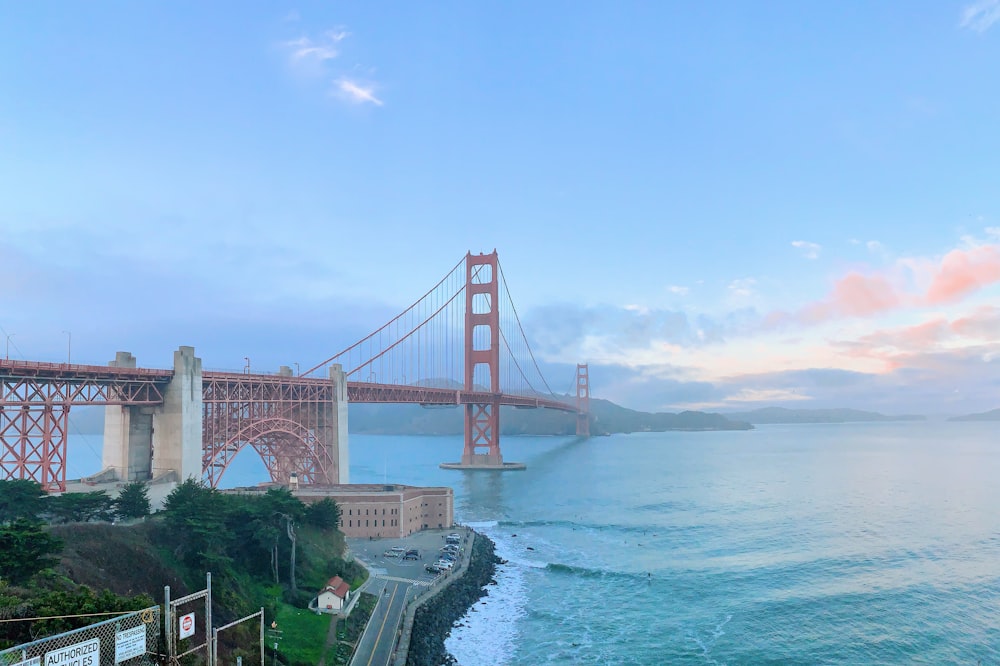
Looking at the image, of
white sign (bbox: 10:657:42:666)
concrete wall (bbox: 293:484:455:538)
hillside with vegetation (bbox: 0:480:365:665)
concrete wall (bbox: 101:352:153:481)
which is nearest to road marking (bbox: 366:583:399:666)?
hillside with vegetation (bbox: 0:480:365:665)

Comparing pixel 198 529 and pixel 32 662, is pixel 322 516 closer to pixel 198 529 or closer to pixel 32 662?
pixel 198 529

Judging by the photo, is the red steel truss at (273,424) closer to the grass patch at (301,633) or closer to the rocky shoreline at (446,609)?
the grass patch at (301,633)

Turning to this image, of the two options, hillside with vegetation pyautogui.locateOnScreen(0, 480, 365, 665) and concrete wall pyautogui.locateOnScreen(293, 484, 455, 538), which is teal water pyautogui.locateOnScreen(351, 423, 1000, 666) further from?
hillside with vegetation pyautogui.locateOnScreen(0, 480, 365, 665)

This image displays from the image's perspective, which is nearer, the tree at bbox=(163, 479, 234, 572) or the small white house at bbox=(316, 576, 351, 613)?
the tree at bbox=(163, 479, 234, 572)

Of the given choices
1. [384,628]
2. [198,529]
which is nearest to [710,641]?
[384,628]

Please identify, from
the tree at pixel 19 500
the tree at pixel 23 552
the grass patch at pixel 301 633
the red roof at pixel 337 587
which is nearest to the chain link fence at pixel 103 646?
the tree at pixel 23 552

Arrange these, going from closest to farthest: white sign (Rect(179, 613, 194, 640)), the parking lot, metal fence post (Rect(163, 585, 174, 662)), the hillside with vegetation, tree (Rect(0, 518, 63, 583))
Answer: metal fence post (Rect(163, 585, 174, 662)) → white sign (Rect(179, 613, 194, 640)) → tree (Rect(0, 518, 63, 583)) → the hillside with vegetation → the parking lot
